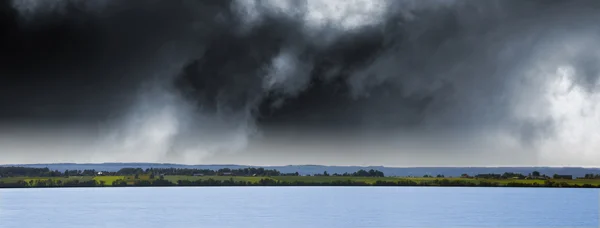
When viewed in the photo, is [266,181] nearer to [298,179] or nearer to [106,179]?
[298,179]

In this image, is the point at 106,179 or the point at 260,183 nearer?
the point at 260,183

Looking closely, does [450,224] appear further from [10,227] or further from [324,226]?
[10,227]

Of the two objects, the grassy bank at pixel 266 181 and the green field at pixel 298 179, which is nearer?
the green field at pixel 298 179

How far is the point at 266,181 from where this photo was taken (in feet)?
540

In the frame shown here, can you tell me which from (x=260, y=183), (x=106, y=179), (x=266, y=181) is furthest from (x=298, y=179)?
(x=106, y=179)

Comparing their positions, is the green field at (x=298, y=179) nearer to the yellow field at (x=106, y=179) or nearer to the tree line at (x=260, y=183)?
the yellow field at (x=106, y=179)

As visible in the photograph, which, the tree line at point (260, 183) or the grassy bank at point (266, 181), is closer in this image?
the grassy bank at point (266, 181)

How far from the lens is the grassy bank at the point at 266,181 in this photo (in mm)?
156250

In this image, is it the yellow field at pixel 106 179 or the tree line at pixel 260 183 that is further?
the yellow field at pixel 106 179

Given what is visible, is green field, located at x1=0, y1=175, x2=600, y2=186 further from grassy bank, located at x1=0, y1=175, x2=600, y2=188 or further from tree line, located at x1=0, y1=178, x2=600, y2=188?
tree line, located at x1=0, y1=178, x2=600, y2=188

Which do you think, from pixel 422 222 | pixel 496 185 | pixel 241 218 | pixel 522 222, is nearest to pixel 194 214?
pixel 241 218

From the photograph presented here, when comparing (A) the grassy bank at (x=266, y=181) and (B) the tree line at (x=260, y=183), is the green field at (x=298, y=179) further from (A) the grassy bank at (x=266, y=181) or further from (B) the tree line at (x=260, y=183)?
(B) the tree line at (x=260, y=183)

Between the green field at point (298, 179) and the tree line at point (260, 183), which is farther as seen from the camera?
the tree line at point (260, 183)

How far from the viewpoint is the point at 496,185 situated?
6294 inches
